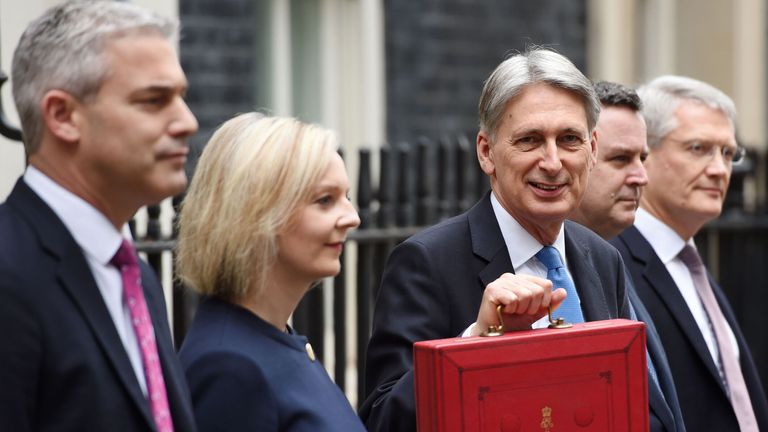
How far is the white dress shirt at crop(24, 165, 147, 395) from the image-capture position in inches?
104

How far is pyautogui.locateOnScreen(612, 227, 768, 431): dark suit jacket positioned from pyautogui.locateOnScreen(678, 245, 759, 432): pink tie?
0.28 feet

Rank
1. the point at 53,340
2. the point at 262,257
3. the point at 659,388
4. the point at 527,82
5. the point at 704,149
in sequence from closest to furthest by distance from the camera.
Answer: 1. the point at 53,340
2. the point at 262,257
3. the point at 527,82
4. the point at 659,388
5. the point at 704,149

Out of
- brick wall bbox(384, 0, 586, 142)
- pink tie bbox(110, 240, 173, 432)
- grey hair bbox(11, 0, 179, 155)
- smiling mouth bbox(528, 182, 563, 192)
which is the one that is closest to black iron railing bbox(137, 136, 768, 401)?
smiling mouth bbox(528, 182, 563, 192)

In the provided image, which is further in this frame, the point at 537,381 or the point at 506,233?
the point at 506,233

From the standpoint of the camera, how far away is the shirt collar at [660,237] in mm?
4691

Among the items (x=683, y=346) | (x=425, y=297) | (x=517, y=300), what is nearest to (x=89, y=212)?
(x=517, y=300)

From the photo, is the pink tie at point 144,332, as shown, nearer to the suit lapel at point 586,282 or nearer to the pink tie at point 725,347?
the suit lapel at point 586,282

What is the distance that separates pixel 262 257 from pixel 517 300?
21.3 inches

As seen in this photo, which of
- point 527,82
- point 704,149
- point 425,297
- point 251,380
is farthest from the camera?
point 704,149

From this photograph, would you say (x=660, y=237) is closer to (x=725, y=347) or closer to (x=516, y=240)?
(x=725, y=347)

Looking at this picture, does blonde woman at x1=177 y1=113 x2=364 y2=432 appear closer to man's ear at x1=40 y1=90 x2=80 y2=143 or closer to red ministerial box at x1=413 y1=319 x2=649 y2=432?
red ministerial box at x1=413 y1=319 x2=649 y2=432

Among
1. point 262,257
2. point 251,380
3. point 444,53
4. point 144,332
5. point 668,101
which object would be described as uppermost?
point 444,53

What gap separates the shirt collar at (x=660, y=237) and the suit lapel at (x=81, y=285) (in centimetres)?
242

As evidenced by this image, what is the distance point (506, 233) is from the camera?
3629 mm
